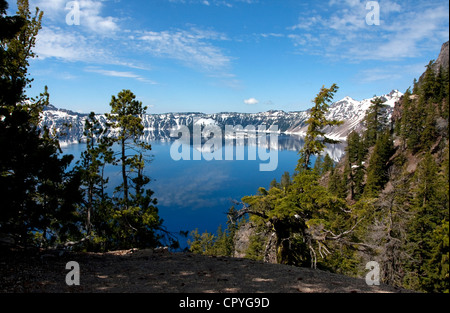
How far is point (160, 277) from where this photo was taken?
8445 millimetres

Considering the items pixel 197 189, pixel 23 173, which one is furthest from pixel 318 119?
pixel 197 189

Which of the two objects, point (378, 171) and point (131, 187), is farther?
point (378, 171)

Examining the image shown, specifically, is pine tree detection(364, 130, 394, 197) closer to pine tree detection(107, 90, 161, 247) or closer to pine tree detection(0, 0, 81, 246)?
pine tree detection(107, 90, 161, 247)

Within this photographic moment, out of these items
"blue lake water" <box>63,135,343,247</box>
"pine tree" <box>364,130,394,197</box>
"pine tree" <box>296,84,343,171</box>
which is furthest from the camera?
"blue lake water" <box>63,135,343,247</box>

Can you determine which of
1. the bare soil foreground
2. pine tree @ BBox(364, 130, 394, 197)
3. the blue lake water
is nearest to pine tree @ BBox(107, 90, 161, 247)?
the bare soil foreground

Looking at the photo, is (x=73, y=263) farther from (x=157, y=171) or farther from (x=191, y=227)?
(x=157, y=171)

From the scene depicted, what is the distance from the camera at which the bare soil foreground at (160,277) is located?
7.16 meters

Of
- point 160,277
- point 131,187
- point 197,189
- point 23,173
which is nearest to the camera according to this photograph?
point 23,173

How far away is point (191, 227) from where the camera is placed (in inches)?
2680

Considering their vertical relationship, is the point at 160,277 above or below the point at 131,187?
below

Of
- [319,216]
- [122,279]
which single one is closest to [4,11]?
[122,279]

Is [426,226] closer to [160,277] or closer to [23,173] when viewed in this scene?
[160,277]

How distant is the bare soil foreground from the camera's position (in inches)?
282

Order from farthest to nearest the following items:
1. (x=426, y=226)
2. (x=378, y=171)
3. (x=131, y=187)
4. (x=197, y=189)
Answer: (x=197, y=189) < (x=378, y=171) < (x=426, y=226) < (x=131, y=187)
